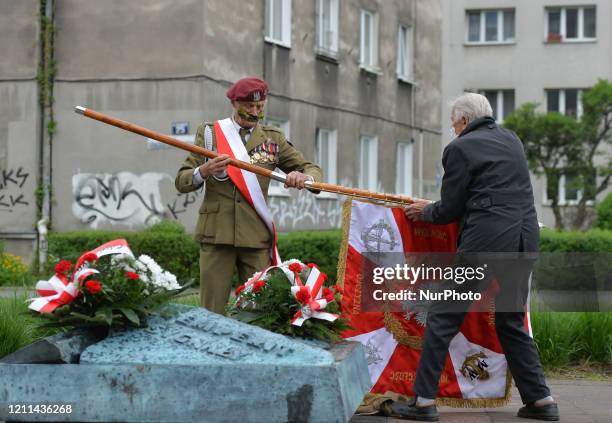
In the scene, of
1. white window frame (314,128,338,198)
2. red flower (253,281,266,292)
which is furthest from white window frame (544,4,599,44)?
red flower (253,281,266,292)

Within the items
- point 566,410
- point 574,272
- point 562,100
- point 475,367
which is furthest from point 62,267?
point 562,100

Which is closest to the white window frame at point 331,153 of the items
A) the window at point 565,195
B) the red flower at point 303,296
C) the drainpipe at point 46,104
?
the drainpipe at point 46,104

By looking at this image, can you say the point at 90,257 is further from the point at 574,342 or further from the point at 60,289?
the point at 574,342

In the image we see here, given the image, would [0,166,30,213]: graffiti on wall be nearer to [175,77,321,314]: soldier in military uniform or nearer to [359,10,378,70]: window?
[359,10,378,70]: window

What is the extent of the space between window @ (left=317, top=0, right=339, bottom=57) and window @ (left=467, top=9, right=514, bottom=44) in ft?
56.1

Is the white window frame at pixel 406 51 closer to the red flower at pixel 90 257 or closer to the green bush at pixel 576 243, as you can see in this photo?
the green bush at pixel 576 243

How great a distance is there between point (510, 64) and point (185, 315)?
35988 mm

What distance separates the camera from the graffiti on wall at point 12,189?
1930 centimetres

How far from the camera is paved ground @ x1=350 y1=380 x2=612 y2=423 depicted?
255 inches

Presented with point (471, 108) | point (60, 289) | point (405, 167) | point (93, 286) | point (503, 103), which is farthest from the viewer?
point (503, 103)

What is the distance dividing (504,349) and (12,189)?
47.0ft

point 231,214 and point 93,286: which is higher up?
point 231,214

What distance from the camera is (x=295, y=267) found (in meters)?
5.95

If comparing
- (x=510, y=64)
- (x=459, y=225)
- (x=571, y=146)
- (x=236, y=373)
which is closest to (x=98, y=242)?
(x=459, y=225)
